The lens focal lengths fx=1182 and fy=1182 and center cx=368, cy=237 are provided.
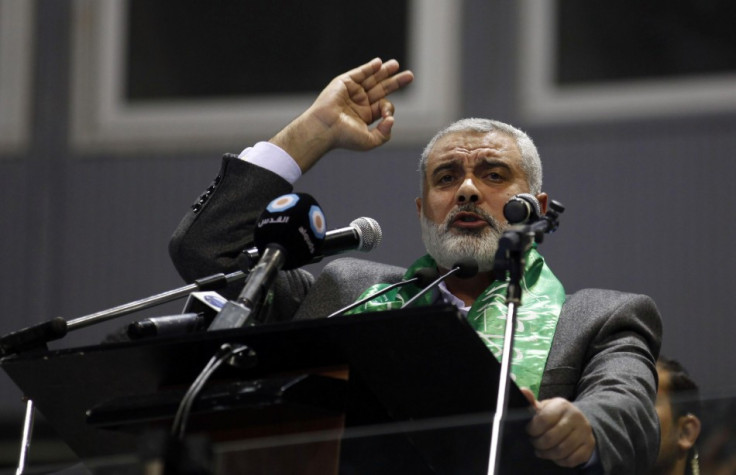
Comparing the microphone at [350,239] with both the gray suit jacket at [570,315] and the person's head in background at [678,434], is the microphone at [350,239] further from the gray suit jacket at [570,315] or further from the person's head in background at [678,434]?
the person's head in background at [678,434]

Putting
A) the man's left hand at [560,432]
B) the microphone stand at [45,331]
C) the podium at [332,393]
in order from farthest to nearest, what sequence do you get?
the microphone stand at [45,331] → the man's left hand at [560,432] → the podium at [332,393]

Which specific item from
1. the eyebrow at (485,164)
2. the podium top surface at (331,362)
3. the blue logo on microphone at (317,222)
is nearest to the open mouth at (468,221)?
the eyebrow at (485,164)

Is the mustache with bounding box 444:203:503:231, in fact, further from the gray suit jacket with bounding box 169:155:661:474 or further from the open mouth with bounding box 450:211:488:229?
the gray suit jacket with bounding box 169:155:661:474

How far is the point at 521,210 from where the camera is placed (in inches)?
70.2

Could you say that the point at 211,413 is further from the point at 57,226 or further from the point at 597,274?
the point at 57,226

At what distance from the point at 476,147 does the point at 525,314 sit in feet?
1.44

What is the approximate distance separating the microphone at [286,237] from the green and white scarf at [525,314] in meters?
0.47

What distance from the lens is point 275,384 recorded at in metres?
1.46

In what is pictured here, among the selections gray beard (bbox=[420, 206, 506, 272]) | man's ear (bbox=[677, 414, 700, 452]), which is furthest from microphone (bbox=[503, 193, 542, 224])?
gray beard (bbox=[420, 206, 506, 272])

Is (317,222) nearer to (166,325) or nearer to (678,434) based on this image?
(166,325)

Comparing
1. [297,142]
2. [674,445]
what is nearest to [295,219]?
[674,445]

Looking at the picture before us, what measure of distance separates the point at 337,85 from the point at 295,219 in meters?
0.92

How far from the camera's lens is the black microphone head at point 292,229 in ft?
5.60

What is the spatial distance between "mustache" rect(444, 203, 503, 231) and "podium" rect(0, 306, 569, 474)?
2.88 ft
